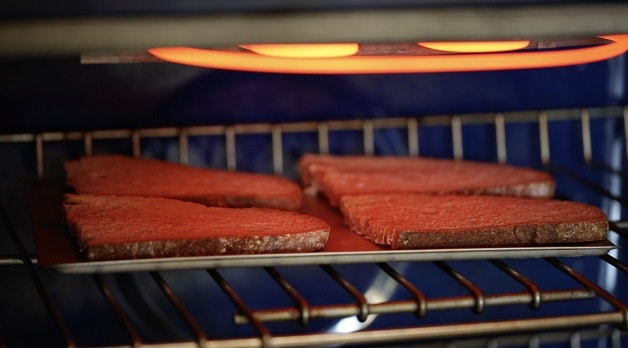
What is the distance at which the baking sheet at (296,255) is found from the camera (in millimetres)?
961

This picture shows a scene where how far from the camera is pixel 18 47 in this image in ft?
2.23

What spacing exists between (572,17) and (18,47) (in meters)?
0.46

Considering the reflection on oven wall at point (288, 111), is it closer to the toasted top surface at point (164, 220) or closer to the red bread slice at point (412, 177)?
the red bread slice at point (412, 177)

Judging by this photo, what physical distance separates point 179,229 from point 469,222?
36cm

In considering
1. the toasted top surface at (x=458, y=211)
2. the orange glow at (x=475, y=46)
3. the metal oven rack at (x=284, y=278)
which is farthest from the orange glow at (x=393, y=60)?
the metal oven rack at (x=284, y=278)

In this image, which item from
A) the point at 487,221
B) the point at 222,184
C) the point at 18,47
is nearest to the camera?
the point at 18,47

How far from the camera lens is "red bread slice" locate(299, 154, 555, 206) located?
1.29 meters

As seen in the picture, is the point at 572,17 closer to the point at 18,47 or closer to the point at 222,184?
the point at 18,47

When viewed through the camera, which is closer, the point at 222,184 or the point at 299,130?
the point at 222,184

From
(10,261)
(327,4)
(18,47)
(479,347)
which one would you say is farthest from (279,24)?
(479,347)

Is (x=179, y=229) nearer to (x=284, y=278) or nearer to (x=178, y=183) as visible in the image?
(x=178, y=183)

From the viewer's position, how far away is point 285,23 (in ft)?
2.34

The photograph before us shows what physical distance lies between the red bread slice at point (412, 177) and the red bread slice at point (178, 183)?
0.05 metres

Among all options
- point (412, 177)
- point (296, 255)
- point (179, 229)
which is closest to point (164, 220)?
point (179, 229)
